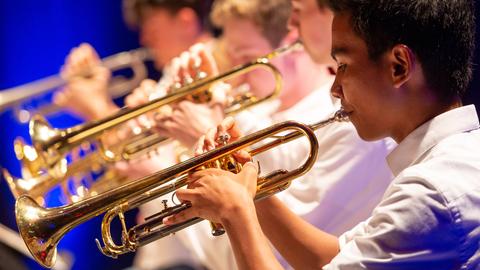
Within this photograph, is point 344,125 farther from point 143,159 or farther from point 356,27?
point 143,159

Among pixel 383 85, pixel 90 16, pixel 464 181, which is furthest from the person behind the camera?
pixel 90 16

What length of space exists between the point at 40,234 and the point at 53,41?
9.80 feet

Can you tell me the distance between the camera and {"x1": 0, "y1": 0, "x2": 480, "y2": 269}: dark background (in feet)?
15.5

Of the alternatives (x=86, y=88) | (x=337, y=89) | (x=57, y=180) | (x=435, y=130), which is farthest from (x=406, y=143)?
(x=86, y=88)

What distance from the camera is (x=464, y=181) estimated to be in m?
1.58

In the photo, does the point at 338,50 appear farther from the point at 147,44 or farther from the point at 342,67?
the point at 147,44

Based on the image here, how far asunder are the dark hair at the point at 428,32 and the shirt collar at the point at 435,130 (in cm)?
5

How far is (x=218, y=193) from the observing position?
1760 millimetres

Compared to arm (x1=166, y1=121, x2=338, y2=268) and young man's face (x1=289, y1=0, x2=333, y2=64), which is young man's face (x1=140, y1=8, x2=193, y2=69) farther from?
arm (x1=166, y1=121, x2=338, y2=268)

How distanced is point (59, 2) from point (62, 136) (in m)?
2.10

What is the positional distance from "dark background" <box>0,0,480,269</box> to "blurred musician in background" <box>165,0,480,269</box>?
301 centimetres

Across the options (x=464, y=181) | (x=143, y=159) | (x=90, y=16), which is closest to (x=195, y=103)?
(x=143, y=159)

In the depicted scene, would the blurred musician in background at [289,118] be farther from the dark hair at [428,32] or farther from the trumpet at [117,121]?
the dark hair at [428,32]

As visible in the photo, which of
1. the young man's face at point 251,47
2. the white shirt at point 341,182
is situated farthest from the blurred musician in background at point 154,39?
the white shirt at point 341,182
